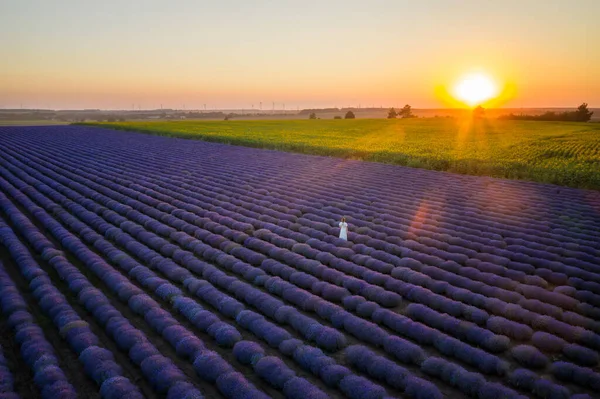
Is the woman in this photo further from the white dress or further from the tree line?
the tree line

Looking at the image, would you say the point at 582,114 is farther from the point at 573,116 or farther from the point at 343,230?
the point at 343,230

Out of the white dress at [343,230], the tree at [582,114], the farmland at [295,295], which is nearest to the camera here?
the farmland at [295,295]

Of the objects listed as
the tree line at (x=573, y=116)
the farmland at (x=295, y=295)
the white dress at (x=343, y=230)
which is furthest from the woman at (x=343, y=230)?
the tree line at (x=573, y=116)

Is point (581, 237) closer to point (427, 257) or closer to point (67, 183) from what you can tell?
point (427, 257)

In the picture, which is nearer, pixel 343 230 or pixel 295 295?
pixel 295 295

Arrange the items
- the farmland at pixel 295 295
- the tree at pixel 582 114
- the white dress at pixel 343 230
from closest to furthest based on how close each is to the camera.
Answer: the farmland at pixel 295 295 → the white dress at pixel 343 230 → the tree at pixel 582 114

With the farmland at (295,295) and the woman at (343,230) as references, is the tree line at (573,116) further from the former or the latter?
the woman at (343,230)

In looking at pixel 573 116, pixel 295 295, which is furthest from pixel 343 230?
pixel 573 116

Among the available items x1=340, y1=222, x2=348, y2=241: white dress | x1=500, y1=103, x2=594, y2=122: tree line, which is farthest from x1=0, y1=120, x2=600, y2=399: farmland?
x1=500, y1=103, x2=594, y2=122: tree line

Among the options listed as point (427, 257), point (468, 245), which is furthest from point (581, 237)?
point (427, 257)
